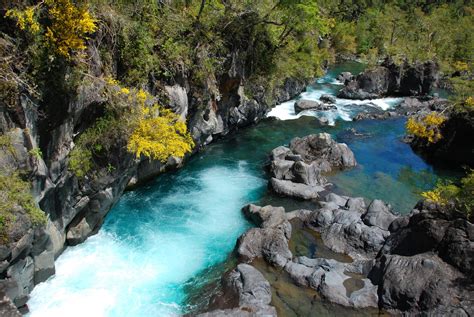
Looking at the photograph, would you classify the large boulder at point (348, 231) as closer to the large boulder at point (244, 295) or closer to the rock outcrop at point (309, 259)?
the rock outcrop at point (309, 259)

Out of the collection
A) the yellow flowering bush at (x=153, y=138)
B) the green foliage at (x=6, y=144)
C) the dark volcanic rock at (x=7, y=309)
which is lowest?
the dark volcanic rock at (x=7, y=309)

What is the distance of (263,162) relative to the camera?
26422 millimetres

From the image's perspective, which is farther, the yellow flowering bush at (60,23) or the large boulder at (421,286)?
the large boulder at (421,286)

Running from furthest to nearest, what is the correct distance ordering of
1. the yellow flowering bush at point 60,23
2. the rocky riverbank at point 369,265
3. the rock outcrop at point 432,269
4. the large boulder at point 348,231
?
the large boulder at point 348,231, the rocky riverbank at point 369,265, the rock outcrop at point 432,269, the yellow flowering bush at point 60,23

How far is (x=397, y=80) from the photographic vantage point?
1852 inches

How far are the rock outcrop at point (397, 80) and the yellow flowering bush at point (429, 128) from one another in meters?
15.3

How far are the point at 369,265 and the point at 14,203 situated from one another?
1288 cm

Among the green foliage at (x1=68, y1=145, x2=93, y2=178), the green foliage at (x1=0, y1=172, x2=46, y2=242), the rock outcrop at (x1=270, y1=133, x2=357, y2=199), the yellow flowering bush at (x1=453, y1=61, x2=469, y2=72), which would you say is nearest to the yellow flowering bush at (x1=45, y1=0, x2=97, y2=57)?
the green foliage at (x1=68, y1=145, x2=93, y2=178)

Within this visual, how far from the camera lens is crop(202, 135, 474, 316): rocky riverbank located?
1337 cm

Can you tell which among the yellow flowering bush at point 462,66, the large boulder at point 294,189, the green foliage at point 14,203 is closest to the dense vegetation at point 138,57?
the green foliage at point 14,203

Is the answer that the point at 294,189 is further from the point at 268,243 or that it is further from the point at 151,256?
the point at 151,256

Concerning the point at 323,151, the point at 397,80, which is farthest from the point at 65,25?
the point at 397,80

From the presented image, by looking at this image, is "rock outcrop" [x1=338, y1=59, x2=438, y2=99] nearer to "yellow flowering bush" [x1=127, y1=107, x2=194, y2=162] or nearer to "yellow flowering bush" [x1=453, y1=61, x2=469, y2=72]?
"yellow flowering bush" [x1=453, y1=61, x2=469, y2=72]

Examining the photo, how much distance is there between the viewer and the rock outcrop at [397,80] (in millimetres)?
45875
